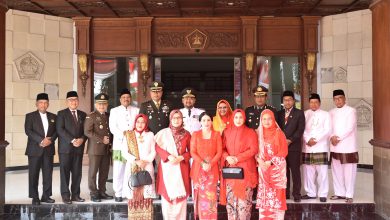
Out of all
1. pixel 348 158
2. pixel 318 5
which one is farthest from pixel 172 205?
pixel 318 5

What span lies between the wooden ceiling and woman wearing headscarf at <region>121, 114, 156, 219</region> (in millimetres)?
3704

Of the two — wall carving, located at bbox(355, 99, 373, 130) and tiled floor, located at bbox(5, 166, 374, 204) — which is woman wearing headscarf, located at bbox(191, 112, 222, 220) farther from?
wall carving, located at bbox(355, 99, 373, 130)

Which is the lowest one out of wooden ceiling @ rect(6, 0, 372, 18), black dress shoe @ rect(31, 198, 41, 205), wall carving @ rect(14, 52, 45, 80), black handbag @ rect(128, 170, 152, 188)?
black dress shoe @ rect(31, 198, 41, 205)

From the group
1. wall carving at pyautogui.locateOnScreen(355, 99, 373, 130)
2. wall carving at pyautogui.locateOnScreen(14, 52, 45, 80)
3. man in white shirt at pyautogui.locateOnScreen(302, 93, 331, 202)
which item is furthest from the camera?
wall carving at pyautogui.locateOnScreen(14, 52, 45, 80)

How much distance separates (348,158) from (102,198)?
130 inches

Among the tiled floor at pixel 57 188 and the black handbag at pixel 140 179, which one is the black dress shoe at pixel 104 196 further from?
the black handbag at pixel 140 179

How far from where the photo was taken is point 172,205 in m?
4.77

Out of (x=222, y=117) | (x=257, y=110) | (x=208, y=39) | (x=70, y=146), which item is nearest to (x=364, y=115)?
(x=208, y=39)

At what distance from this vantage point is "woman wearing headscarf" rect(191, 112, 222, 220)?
468 cm

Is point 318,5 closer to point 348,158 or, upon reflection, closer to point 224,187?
point 348,158

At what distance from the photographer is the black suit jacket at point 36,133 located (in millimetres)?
5820

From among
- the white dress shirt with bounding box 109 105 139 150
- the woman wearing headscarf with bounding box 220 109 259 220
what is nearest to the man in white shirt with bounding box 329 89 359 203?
the woman wearing headscarf with bounding box 220 109 259 220

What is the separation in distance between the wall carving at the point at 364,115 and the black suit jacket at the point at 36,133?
5746mm

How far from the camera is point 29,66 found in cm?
892
